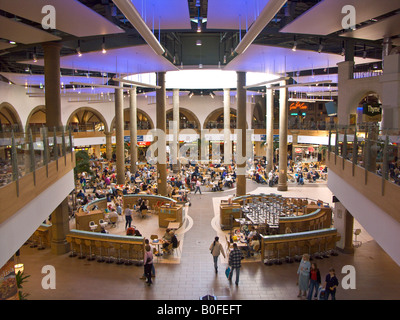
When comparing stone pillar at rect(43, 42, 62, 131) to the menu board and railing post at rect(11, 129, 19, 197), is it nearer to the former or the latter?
railing post at rect(11, 129, 19, 197)

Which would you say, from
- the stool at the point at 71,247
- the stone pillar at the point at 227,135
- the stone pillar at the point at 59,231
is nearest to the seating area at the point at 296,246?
the stool at the point at 71,247

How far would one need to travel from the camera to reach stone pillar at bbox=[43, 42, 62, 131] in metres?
11.3

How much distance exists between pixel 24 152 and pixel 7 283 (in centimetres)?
253

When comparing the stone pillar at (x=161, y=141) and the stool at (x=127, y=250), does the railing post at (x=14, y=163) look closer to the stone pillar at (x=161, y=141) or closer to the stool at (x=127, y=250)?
the stool at (x=127, y=250)

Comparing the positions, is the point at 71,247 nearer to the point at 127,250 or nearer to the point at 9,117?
the point at 127,250

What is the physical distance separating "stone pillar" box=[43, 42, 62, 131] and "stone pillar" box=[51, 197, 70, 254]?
291 cm

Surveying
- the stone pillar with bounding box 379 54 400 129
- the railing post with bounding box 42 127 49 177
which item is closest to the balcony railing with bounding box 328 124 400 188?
the stone pillar with bounding box 379 54 400 129

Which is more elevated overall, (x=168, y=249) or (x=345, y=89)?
(x=345, y=89)

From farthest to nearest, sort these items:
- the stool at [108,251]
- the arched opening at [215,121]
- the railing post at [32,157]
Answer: the arched opening at [215,121], the stool at [108,251], the railing post at [32,157]

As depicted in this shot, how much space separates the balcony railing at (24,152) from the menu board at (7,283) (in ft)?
6.10

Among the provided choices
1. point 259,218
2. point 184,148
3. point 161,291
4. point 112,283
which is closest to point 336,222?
point 259,218

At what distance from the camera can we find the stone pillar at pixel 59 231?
10.8 metres

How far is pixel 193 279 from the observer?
28.9 feet

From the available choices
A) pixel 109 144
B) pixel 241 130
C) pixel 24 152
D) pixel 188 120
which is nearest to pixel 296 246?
pixel 24 152
